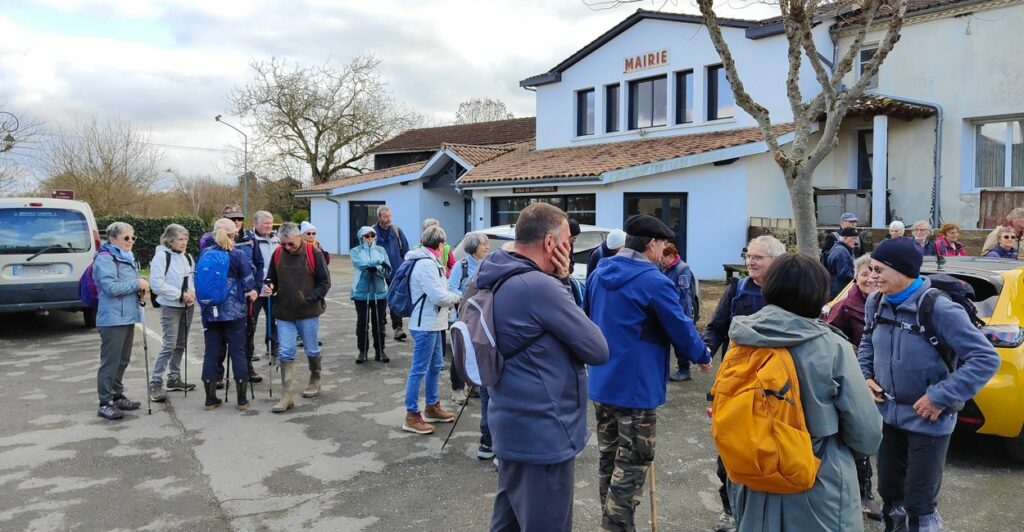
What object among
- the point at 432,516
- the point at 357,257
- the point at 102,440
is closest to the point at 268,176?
the point at 357,257

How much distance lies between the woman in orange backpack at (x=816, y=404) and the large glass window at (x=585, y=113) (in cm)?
2055

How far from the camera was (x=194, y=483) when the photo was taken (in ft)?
15.5

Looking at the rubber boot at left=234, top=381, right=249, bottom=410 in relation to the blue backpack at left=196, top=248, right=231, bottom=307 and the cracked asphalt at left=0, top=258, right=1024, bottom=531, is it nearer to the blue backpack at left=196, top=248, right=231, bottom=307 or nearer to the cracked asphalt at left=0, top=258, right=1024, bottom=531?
the cracked asphalt at left=0, top=258, right=1024, bottom=531

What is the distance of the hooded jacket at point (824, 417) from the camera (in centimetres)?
238

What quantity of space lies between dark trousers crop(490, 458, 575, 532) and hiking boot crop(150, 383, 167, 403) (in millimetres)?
5261

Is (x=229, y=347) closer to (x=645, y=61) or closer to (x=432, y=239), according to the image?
(x=432, y=239)

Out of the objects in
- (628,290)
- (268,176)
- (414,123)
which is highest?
(414,123)

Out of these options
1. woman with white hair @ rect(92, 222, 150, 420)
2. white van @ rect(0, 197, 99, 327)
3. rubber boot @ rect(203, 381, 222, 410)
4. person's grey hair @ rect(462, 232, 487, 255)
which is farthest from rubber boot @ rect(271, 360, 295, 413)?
white van @ rect(0, 197, 99, 327)

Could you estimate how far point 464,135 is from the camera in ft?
108

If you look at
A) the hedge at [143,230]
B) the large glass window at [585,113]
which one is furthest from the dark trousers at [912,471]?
the hedge at [143,230]

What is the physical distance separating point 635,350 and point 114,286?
5.00m

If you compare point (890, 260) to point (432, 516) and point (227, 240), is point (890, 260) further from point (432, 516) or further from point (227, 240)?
point (227, 240)

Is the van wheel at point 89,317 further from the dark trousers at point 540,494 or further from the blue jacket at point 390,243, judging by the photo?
the dark trousers at point 540,494

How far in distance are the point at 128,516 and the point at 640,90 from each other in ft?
63.1
